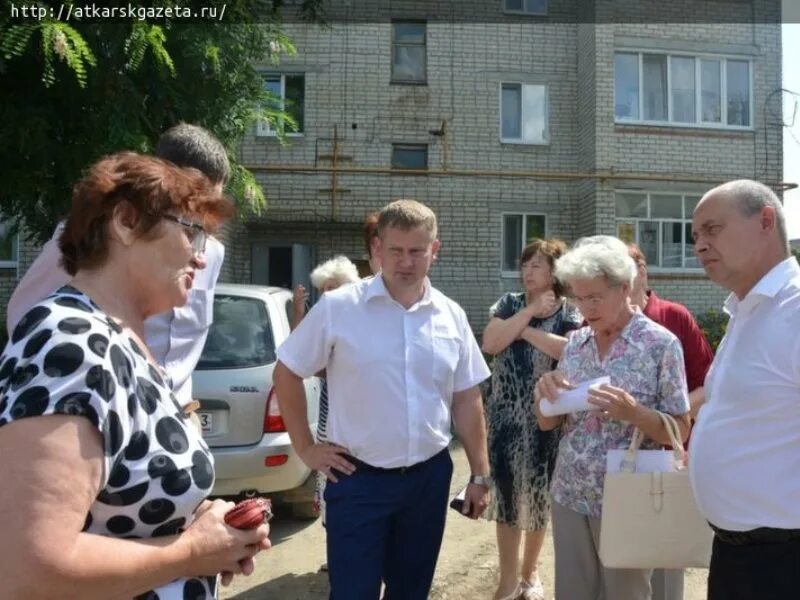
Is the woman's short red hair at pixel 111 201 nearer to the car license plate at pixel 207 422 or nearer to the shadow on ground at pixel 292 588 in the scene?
the shadow on ground at pixel 292 588

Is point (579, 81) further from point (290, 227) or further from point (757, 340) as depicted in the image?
point (757, 340)

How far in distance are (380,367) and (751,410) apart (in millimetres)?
1297

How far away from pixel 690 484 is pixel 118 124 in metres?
4.81

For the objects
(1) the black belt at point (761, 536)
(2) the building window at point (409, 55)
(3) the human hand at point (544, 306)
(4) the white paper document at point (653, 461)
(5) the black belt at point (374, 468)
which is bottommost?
(1) the black belt at point (761, 536)

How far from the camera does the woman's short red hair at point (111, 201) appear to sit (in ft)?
4.81

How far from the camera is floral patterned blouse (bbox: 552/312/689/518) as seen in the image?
2.87 metres

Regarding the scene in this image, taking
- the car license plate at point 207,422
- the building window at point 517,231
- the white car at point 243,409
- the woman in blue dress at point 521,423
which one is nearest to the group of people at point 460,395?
the woman in blue dress at point 521,423

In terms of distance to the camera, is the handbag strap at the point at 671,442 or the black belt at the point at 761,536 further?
the handbag strap at the point at 671,442

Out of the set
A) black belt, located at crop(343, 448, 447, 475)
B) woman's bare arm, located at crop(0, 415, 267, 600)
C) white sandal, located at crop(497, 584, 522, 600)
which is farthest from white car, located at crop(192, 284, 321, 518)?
woman's bare arm, located at crop(0, 415, 267, 600)

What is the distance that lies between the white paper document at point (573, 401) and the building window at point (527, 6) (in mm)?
15681

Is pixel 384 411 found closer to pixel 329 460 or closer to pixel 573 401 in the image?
pixel 329 460

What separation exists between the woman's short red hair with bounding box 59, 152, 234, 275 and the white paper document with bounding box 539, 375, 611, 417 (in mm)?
1825

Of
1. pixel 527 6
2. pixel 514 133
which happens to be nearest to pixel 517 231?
pixel 514 133

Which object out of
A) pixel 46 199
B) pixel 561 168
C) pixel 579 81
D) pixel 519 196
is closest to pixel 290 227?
pixel 519 196
